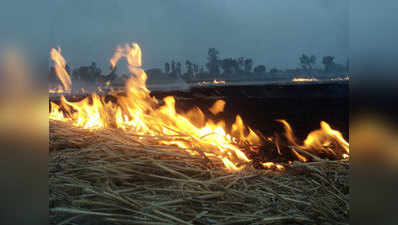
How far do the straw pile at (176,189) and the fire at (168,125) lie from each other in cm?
6

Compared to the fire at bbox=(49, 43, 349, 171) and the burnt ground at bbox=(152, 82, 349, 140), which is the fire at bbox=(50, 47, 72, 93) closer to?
the fire at bbox=(49, 43, 349, 171)

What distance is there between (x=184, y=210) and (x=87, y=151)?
1.54ft

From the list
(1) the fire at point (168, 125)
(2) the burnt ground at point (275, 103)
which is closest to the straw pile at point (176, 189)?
(1) the fire at point (168, 125)

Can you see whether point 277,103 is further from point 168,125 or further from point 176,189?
point 176,189

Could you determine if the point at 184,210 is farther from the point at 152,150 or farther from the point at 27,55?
the point at 27,55

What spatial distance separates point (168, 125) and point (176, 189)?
40 centimetres

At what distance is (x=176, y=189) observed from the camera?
76cm

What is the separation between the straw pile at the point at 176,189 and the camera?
64 cm

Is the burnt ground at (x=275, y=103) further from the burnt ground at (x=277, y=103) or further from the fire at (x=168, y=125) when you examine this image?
the fire at (x=168, y=125)

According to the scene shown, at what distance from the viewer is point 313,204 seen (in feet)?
2.23

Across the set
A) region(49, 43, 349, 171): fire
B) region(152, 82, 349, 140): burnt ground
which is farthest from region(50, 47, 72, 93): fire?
region(152, 82, 349, 140): burnt ground

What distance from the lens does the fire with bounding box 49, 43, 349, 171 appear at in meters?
0.97

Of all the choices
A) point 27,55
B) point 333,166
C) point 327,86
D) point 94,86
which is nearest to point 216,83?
point 327,86

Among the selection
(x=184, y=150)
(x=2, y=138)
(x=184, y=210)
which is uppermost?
(x=2, y=138)
